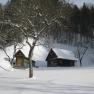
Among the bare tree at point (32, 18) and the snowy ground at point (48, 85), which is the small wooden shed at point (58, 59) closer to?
the bare tree at point (32, 18)

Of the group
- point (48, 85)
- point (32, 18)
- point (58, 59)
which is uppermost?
point (32, 18)

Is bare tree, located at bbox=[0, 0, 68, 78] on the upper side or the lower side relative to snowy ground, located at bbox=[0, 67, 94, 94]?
upper

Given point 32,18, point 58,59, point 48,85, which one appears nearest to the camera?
point 48,85

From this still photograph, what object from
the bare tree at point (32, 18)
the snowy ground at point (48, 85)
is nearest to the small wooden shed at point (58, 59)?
the bare tree at point (32, 18)

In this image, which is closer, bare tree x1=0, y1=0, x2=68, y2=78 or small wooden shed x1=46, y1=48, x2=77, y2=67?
bare tree x1=0, y1=0, x2=68, y2=78

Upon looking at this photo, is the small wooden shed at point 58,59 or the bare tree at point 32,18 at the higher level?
the bare tree at point 32,18

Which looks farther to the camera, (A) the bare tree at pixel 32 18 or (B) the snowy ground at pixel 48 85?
(A) the bare tree at pixel 32 18

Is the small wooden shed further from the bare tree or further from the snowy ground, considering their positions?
the snowy ground

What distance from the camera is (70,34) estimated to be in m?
127

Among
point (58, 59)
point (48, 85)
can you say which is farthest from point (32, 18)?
point (58, 59)

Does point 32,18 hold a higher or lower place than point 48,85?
higher

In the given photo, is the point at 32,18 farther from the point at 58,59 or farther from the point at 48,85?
the point at 58,59

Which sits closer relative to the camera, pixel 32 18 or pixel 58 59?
pixel 32 18

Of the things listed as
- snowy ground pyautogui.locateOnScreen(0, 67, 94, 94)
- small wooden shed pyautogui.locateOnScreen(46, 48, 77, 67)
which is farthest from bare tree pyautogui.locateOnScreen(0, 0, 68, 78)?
small wooden shed pyautogui.locateOnScreen(46, 48, 77, 67)
